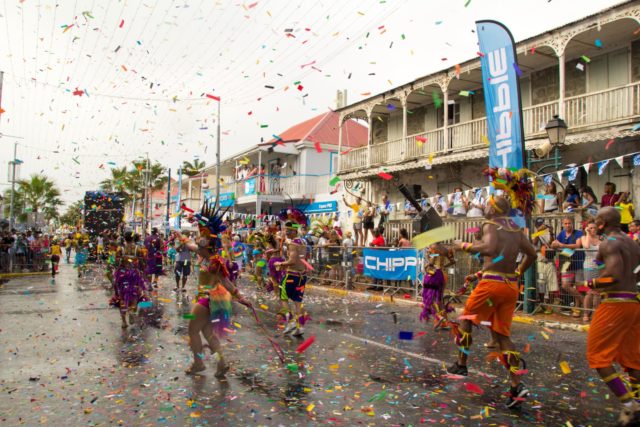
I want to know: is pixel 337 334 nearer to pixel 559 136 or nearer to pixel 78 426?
pixel 78 426

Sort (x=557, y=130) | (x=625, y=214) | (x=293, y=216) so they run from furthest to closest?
(x=557, y=130), (x=625, y=214), (x=293, y=216)

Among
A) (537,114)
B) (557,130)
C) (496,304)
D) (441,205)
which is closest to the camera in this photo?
(496,304)

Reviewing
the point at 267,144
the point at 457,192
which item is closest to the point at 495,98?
the point at 457,192

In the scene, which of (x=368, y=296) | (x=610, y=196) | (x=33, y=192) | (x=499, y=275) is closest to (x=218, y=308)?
(x=499, y=275)

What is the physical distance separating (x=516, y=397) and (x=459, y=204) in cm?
1194

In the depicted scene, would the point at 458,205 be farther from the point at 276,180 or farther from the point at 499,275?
the point at 276,180

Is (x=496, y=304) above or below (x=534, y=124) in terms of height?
below

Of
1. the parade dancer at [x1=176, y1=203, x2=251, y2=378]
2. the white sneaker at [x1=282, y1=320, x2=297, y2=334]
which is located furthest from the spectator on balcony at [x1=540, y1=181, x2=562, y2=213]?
the parade dancer at [x1=176, y1=203, x2=251, y2=378]

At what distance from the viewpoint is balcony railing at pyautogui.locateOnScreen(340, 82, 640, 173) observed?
46.2ft

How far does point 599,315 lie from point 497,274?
0.97 meters

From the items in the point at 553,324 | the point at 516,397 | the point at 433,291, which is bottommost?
the point at 553,324

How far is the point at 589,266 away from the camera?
10234mm

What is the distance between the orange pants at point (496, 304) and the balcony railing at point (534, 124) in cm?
1104

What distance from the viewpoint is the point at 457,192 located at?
16438mm
